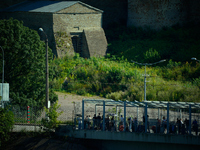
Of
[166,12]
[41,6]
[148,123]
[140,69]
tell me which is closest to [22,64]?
[148,123]

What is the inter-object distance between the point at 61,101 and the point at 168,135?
14.3m

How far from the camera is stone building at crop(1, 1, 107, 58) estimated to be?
44.0m

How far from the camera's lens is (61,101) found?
117ft

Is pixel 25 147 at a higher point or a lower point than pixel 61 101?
lower

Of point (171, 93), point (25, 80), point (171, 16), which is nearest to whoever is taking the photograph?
point (25, 80)

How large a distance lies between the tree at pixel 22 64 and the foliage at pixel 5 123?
183 inches

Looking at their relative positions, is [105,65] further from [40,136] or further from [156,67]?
[40,136]

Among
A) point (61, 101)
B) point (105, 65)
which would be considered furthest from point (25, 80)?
point (105, 65)

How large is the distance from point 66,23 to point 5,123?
22.4 meters

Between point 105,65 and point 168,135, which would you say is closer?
point 168,135

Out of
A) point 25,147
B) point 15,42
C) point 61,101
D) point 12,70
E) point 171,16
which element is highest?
point 171,16

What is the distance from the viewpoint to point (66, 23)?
45.1 metres

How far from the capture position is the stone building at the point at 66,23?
44.0m

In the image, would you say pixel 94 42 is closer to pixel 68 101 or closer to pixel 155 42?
pixel 155 42
